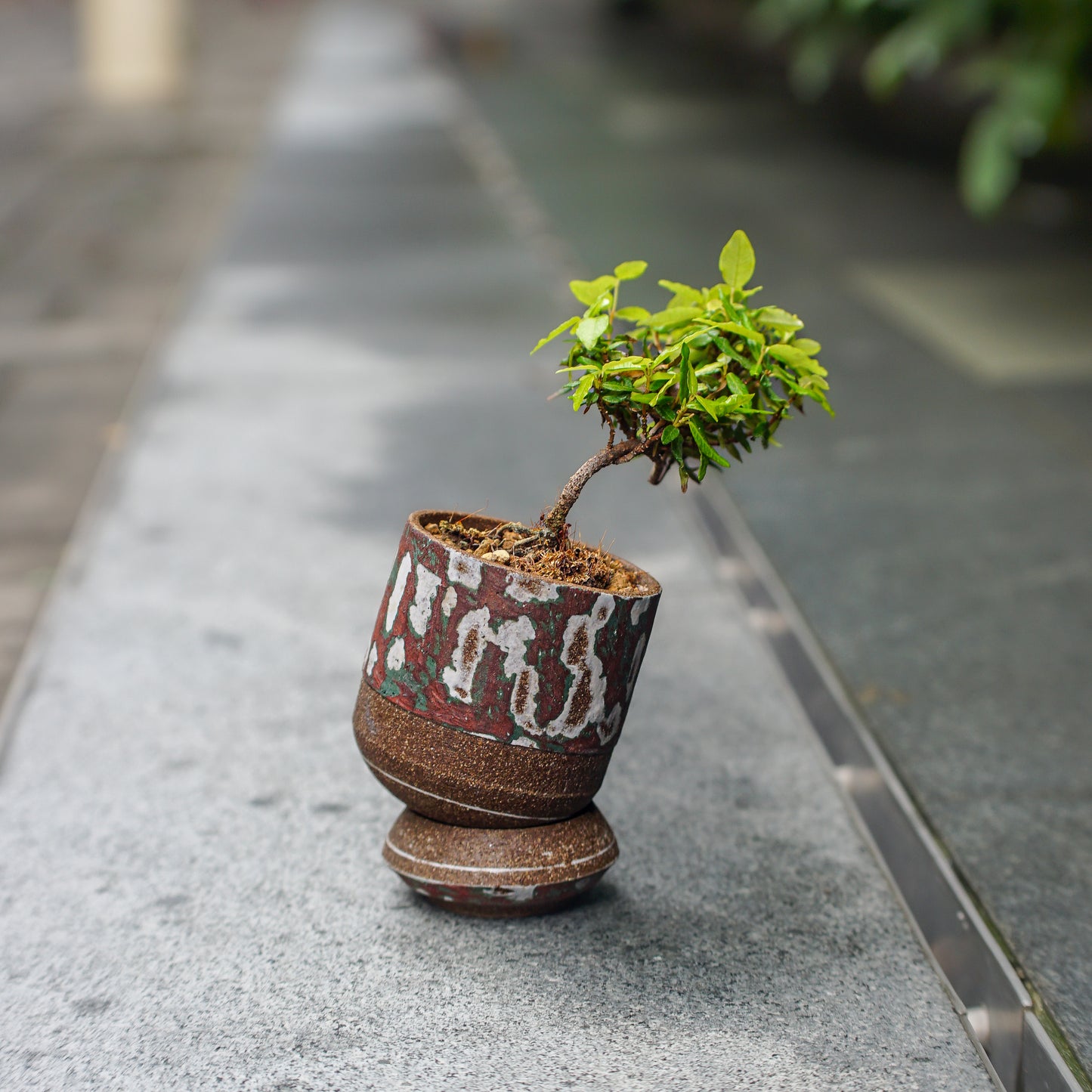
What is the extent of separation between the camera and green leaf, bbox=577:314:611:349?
2426 millimetres

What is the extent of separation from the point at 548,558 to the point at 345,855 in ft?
3.04

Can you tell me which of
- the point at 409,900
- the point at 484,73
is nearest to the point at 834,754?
the point at 409,900

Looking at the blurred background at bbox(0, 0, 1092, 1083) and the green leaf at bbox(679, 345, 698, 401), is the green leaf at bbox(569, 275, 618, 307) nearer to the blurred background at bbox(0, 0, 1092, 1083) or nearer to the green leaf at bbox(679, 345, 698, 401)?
the green leaf at bbox(679, 345, 698, 401)

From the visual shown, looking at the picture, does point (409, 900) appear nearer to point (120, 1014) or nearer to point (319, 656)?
point (120, 1014)

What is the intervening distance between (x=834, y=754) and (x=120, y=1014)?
1899 mm

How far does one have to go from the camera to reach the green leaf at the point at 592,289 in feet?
8.32

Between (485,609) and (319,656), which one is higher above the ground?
(485,609)

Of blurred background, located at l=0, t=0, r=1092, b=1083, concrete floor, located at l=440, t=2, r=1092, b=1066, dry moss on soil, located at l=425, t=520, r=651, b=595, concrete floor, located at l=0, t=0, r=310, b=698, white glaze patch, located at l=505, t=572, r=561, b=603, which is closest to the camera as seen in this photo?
white glaze patch, located at l=505, t=572, r=561, b=603

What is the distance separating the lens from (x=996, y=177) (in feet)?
22.5

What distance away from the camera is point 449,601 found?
2.41 metres

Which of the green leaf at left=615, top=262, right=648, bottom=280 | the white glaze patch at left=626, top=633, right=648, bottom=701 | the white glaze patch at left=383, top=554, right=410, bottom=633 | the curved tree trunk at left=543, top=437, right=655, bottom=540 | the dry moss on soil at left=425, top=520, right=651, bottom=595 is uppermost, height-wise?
the green leaf at left=615, top=262, right=648, bottom=280

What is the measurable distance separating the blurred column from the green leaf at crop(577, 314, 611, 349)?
17208 millimetres

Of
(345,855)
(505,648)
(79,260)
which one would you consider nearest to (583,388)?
(505,648)

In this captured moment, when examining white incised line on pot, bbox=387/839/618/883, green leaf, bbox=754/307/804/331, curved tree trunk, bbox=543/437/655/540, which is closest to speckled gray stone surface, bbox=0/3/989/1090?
white incised line on pot, bbox=387/839/618/883
